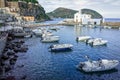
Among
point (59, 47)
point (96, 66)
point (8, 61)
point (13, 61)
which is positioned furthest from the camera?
point (59, 47)

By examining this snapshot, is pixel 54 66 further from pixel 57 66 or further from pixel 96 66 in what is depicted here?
pixel 96 66

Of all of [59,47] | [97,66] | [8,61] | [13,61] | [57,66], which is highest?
[59,47]

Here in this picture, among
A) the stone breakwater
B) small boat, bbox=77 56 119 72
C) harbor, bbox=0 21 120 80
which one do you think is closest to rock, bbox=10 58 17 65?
the stone breakwater

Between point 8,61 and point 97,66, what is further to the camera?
point 8,61

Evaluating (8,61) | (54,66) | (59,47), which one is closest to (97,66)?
(54,66)

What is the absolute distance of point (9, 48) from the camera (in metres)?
81.1

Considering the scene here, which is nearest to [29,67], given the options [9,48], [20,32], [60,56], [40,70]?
[40,70]

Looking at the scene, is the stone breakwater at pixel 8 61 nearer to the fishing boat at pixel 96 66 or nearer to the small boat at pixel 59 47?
the small boat at pixel 59 47

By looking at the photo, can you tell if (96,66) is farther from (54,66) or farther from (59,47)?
(59,47)

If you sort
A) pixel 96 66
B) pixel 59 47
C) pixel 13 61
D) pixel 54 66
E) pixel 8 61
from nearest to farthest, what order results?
1. pixel 96 66
2. pixel 54 66
3. pixel 8 61
4. pixel 13 61
5. pixel 59 47

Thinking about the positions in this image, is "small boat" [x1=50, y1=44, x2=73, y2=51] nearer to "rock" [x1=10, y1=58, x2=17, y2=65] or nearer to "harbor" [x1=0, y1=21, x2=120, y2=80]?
"harbor" [x1=0, y1=21, x2=120, y2=80]

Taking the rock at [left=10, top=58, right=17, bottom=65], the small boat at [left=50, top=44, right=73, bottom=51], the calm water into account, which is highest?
the small boat at [left=50, top=44, right=73, bottom=51]

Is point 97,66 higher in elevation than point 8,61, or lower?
lower

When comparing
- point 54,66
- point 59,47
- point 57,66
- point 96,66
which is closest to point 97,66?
point 96,66
